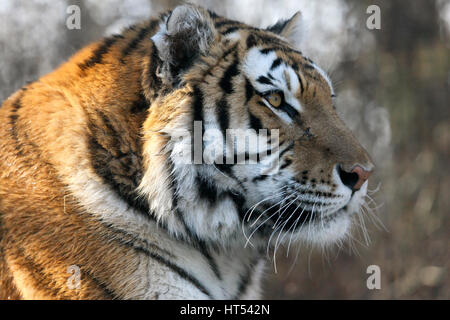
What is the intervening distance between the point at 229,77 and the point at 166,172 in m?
0.52

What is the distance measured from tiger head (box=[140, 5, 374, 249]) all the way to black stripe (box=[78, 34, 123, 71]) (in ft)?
1.24

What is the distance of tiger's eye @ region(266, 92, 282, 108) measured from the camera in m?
2.33

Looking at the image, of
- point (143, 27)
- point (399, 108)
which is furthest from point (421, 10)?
point (143, 27)

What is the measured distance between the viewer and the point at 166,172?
2.23m

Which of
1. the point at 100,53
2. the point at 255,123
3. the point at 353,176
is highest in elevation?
the point at 100,53

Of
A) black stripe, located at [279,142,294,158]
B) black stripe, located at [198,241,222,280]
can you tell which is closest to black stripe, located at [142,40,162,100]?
black stripe, located at [279,142,294,158]

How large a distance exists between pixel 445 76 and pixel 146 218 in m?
5.90

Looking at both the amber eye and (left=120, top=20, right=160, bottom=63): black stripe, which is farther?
(left=120, top=20, right=160, bottom=63): black stripe

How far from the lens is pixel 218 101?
2293 millimetres

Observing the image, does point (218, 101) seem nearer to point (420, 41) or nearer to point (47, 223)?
point (47, 223)

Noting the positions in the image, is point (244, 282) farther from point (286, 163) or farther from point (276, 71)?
point (276, 71)

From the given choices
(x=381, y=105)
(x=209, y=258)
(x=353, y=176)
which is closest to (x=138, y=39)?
(x=209, y=258)

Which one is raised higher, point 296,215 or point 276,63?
point 276,63

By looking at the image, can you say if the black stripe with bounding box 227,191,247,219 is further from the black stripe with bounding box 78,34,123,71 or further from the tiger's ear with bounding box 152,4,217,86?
the black stripe with bounding box 78,34,123,71
